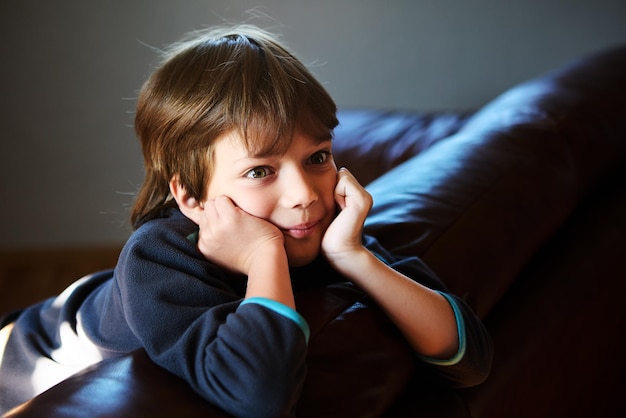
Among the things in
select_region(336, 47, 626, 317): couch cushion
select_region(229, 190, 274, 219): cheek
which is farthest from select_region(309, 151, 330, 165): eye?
select_region(336, 47, 626, 317): couch cushion

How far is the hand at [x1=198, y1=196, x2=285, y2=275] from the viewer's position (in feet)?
3.27

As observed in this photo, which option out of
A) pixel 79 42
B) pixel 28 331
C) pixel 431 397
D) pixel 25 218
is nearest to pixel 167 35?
pixel 79 42

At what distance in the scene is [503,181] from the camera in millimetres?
1359

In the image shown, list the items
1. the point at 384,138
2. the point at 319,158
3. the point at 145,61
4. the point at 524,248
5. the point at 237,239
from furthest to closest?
1. the point at 145,61
2. the point at 384,138
3. the point at 524,248
4. the point at 319,158
5. the point at 237,239

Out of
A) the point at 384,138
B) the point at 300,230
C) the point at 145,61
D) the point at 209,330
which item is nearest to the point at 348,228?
the point at 300,230

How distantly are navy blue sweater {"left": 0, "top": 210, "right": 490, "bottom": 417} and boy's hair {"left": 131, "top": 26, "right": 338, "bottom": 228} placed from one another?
0.32 feet

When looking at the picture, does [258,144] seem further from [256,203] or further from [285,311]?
[285,311]

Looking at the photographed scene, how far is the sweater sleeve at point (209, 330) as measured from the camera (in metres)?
0.78

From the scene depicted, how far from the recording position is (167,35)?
2.95 m

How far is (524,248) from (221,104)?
58 centimetres

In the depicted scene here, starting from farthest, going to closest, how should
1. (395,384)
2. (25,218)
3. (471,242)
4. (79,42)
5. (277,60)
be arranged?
(25,218)
(79,42)
(471,242)
(277,60)
(395,384)

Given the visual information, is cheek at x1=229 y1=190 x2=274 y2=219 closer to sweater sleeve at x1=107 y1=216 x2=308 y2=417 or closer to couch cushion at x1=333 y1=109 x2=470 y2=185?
sweater sleeve at x1=107 y1=216 x2=308 y2=417

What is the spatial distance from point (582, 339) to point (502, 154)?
0.37 m

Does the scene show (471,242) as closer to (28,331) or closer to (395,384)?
(395,384)
